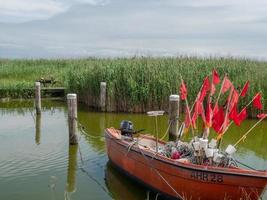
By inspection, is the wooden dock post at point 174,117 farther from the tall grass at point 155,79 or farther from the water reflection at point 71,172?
the tall grass at point 155,79

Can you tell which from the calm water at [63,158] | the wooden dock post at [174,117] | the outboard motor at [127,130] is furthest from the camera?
the wooden dock post at [174,117]

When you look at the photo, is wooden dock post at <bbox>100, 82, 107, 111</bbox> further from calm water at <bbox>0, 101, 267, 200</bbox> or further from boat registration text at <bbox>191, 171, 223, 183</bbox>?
boat registration text at <bbox>191, 171, 223, 183</bbox>

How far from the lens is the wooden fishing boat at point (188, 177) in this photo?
771 centimetres

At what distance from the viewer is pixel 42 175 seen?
34.9 feet

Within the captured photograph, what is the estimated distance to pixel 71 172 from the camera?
11.0 m

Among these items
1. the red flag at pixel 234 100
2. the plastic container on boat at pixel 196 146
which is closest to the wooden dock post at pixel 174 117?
the red flag at pixel 234 100

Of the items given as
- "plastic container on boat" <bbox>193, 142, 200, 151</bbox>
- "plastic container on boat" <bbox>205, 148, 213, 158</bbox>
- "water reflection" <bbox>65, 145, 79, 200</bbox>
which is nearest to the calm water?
"water reflection" <bbox>65, 145, 79, 200</bbox>

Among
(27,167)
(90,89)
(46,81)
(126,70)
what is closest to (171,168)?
(27,167)

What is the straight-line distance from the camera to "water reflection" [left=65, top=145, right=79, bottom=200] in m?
9.72

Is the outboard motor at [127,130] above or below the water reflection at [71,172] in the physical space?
above

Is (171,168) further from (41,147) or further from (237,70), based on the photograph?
(237,70)

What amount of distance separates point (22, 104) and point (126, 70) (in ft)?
19.4

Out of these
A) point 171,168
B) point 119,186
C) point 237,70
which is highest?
point 237,70

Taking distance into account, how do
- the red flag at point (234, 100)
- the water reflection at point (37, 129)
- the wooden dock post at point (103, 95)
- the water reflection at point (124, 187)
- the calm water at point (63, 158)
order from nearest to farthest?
the red flag at point (234, 100) < the water reflection at point (124, 187) < the calm water at point (63, 158) < the water reflection at point (37, 129) < the wooden dock post at point (103, 95)
